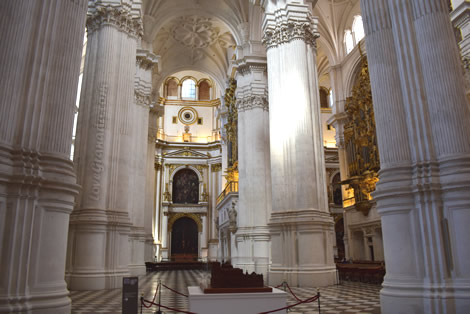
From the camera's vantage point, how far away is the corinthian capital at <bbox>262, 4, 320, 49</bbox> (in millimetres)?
14156

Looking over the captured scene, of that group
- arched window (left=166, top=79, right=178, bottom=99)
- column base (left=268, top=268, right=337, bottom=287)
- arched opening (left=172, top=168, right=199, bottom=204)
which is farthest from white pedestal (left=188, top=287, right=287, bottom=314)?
arched window (left=166, top=79, right=178, bottom=99)

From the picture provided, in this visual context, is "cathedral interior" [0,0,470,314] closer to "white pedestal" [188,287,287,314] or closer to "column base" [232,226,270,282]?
"column base" [232,226,270,282]

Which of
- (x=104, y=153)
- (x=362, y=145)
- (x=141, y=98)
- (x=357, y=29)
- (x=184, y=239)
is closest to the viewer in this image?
(x=104, y=153)

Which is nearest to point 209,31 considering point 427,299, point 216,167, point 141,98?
point 141,98

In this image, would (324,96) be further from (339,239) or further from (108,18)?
(108,18)

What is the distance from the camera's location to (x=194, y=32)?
26062 mm

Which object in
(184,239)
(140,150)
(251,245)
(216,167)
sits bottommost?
(251,245)

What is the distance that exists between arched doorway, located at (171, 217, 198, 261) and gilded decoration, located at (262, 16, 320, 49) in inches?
949

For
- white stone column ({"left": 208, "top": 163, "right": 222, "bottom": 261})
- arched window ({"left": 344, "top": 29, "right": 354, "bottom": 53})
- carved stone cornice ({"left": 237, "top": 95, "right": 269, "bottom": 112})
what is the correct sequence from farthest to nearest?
white stone column ({"left": 208, "top": 163, "right": 222, "bottom": 261}) → arched window ({"left": 344, "top": 29, "right": 354, "bottom": 53}) → carved stone cornice ({"left": 237, "top": 95, "right": 269, "bottom": 112})

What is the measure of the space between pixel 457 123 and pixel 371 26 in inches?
103

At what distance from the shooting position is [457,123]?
6477mm

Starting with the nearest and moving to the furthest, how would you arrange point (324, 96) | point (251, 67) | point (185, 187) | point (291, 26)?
point (291, 26) < point (251, 67) < point (324, 96) < point (185, 187)

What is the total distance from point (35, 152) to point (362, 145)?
19.0 m

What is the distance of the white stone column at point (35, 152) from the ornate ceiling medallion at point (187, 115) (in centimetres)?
3165
